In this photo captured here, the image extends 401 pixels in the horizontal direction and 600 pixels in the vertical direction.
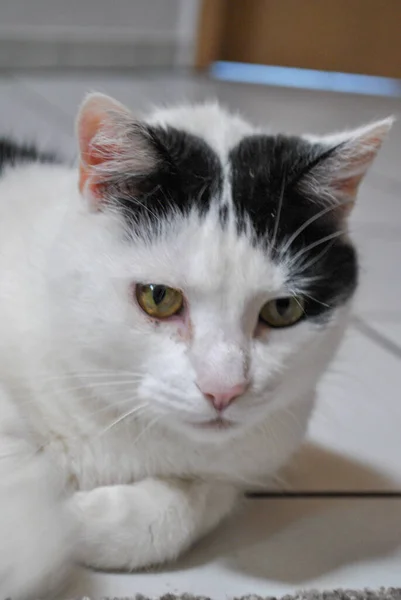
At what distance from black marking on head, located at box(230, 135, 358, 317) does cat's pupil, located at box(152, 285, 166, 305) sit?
0.11 meters

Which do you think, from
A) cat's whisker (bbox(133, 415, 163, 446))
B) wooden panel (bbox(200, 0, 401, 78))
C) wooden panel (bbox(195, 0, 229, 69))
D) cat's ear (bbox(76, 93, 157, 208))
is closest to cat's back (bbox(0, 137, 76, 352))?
cat's ear (bbox(76, 93, 157, 208))

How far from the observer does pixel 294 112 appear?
3752 millimetres

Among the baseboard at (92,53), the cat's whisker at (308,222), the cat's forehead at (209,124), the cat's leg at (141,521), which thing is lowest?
the baseboard at (92,53)

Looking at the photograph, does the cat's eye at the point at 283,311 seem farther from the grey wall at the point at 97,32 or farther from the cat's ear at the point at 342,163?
the grey wall at the point at 97,32

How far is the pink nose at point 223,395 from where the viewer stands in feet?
2.80

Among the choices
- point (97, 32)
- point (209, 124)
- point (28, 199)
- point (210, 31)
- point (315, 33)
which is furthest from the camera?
point (315, 33)

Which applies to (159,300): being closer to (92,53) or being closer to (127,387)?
(127,387)

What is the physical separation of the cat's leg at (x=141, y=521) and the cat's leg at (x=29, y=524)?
0.15 ft

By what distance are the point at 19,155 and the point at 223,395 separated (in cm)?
77

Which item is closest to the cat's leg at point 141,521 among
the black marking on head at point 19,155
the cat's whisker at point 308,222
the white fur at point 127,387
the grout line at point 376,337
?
the white fur at point 127,387

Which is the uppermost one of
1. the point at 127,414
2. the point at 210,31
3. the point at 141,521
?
the point at 127,414

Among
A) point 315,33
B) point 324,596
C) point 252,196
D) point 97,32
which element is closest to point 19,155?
point 252,196

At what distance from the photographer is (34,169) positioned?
1.34m

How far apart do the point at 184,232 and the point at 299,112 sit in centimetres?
298
